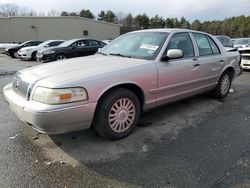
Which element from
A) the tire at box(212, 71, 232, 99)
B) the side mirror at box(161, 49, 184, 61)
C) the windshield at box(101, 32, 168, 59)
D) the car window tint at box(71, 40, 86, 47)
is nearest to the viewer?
the side mirror at box(161, 49, 184, 61)

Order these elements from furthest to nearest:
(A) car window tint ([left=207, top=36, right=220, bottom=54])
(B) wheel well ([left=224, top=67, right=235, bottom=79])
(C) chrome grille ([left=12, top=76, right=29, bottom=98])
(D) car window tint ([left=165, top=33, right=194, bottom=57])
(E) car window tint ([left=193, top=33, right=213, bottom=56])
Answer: (B) wheel well ([left=224, top=67, right=235, bottom=79])
(A) car window tint ([left=207, top=36, right=220, bottom=54])
(E) car window tint ([left=193, top=33, right=213, bottom=56])
(D) car window tint ([left=165, top=33, right=194, bottom=57])
(C) chrome grille ([left=12, top=76, right=29, bottom=98])

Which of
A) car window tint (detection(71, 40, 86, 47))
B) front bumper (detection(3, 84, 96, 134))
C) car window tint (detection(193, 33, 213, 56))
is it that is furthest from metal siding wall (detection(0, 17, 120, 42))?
front bumper (detection(3, 84, 96, 134))

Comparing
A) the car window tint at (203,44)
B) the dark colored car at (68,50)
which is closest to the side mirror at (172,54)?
the car window tint at (203,44)

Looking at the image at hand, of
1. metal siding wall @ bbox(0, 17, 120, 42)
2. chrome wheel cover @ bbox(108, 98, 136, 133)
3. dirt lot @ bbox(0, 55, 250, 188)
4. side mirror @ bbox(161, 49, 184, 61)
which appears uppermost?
metal siding wall @ bbox(0, 17, 120, 42)

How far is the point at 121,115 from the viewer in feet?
12.0

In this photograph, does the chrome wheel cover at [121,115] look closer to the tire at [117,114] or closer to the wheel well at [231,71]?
the tire at [117,114]

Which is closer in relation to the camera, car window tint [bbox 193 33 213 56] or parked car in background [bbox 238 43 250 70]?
car window tint [bbox 193 33 213 56]

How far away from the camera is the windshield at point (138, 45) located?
4176mm

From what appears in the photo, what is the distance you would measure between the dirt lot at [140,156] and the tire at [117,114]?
0.15m

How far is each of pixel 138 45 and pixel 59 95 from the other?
196 centimetres

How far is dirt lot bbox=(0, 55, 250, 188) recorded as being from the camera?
8.99ft

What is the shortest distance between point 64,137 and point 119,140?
82cm

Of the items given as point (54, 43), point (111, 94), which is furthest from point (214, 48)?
point (54, 43)

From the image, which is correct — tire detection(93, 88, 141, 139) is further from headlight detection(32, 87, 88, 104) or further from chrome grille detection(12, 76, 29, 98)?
chrome grille detection(12, 76, 29, 98)
